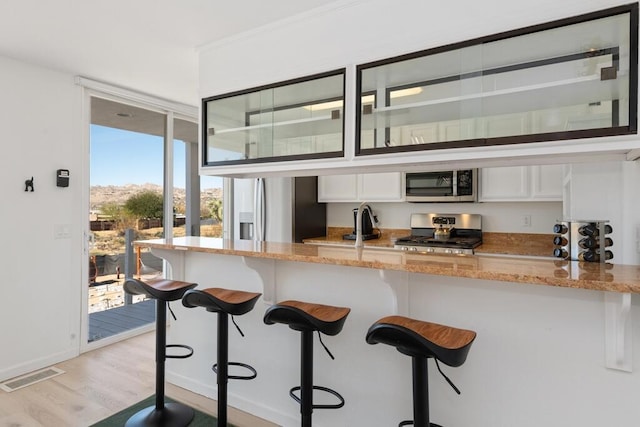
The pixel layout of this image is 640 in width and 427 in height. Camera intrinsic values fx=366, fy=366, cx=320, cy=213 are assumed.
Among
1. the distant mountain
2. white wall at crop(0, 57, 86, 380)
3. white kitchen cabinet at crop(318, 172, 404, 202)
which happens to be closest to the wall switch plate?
white wall at crop(0, 57, 86, 380)

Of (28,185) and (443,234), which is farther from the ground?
(28,185)

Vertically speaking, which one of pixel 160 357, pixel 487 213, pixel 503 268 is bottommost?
pixel 160 357

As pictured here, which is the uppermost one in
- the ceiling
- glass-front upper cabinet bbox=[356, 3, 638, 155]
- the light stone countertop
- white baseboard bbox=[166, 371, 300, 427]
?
the ceiling

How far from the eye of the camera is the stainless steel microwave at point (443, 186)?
12.0 feet

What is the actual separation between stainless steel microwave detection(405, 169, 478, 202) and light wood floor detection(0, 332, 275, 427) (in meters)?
2.60

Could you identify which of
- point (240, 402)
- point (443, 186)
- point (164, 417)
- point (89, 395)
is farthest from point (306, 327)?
point (443, 186)

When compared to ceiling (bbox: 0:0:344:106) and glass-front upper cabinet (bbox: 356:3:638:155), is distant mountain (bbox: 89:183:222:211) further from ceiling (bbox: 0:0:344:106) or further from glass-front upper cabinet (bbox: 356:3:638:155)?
glass-front upper cabinet (bbox: 356:3:638:155)

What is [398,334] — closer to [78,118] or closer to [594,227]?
[594,227]

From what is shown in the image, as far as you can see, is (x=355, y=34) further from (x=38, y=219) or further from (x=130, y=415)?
(x=38, y=219)

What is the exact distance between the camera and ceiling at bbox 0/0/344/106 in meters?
2.25

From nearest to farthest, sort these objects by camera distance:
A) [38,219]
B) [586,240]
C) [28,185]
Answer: [586,240]
[28,185]
[38,219]

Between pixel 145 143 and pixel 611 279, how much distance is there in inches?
165

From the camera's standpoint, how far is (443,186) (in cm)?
378

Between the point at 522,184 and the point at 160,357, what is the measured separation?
3.35 m
